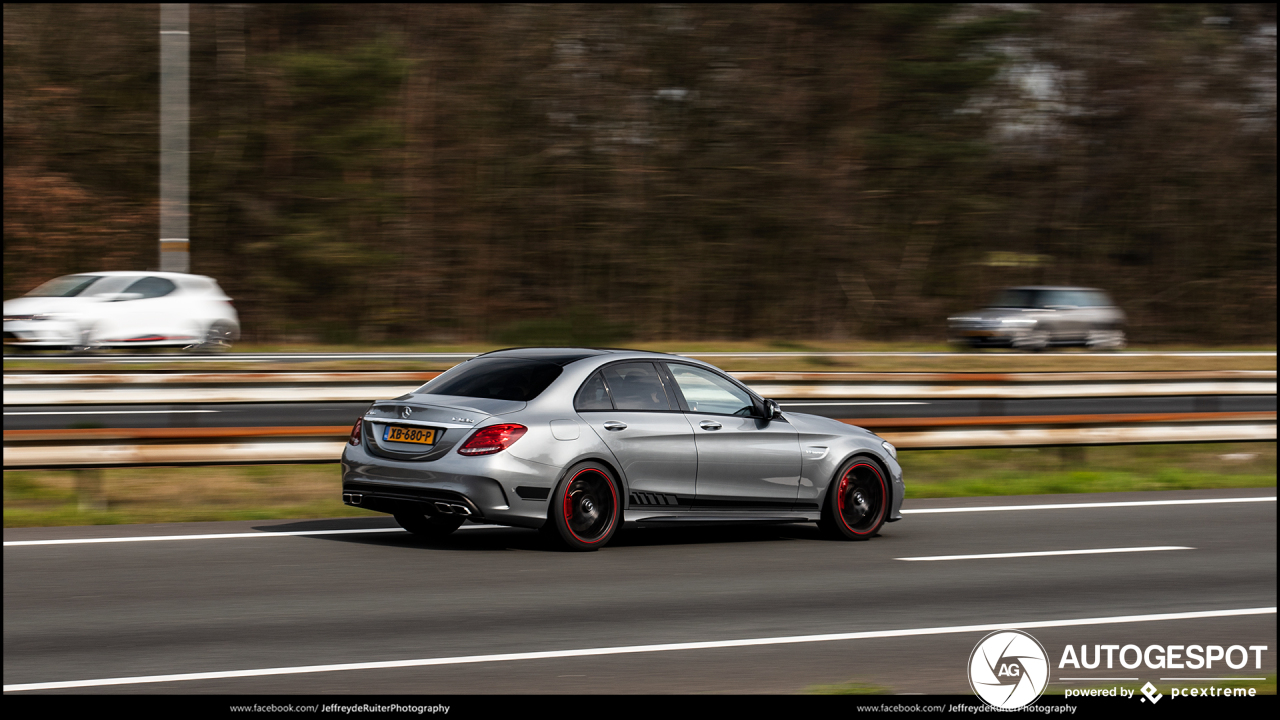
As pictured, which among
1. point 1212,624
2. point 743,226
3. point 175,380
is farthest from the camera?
point 743,226

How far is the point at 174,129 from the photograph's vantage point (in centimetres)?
2669

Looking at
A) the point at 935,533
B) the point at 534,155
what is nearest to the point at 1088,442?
the point at 935,533

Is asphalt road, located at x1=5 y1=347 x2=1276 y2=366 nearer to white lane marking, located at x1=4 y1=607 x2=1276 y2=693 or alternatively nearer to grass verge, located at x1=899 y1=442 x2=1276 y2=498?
grass verge, located at x1=899 y1=442 x2=1276 y2=498

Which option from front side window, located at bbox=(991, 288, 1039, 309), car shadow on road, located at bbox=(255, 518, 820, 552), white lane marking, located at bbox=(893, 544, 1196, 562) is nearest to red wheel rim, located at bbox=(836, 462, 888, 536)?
car shadow on road, located at bbox=(255, 518, 820, 552)

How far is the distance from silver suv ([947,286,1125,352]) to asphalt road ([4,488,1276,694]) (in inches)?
900

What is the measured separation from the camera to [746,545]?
10367 mm

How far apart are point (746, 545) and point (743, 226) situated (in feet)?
77.5

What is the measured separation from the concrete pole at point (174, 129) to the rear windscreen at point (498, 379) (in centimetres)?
1689

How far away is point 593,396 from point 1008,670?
4182 mm

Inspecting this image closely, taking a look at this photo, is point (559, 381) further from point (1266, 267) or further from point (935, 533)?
point (1266, 267)

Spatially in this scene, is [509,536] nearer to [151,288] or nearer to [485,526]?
[485,526]

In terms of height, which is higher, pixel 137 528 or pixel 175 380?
pixel 175 380

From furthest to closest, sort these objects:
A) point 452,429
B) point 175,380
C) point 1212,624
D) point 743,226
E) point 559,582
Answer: point 743,226
point 175,380
point 452,429
point 559,582
point 1212,624

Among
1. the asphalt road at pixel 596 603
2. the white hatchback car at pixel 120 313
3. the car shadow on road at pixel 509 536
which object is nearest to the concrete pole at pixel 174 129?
the white hatchback car at pixel 120 313
